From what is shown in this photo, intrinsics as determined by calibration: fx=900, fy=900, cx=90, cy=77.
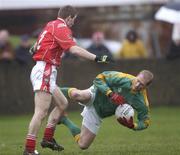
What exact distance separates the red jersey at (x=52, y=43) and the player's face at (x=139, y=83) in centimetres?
116

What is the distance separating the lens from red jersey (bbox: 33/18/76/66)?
13594 mm

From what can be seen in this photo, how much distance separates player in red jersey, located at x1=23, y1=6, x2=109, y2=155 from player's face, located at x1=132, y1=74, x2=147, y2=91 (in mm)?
810

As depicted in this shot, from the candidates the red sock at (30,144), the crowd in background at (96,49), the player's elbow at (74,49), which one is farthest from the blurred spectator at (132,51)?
the red sock at (30,144)

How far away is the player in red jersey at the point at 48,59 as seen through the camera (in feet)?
43.9

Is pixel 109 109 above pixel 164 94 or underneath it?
above

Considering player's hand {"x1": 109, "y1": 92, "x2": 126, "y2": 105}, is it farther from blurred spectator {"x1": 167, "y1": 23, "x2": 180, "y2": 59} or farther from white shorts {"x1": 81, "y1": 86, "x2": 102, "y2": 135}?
blurred spectator {"x1": 167, "y1": 23, "x2": 180, "y2": 59}

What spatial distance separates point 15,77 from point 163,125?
4701 mm

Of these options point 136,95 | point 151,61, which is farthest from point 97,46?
point 136,95

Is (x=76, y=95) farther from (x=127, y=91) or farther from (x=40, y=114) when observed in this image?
(x=127, y=91)

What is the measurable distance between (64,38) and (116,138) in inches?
166

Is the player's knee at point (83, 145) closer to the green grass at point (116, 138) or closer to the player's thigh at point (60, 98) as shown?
the green grass at point (116, 138)

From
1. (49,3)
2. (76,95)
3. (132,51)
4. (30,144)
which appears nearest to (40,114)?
(30,144)

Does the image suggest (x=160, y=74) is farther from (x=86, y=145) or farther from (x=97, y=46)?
(x=86, y=145)

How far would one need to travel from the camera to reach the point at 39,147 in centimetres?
1552
